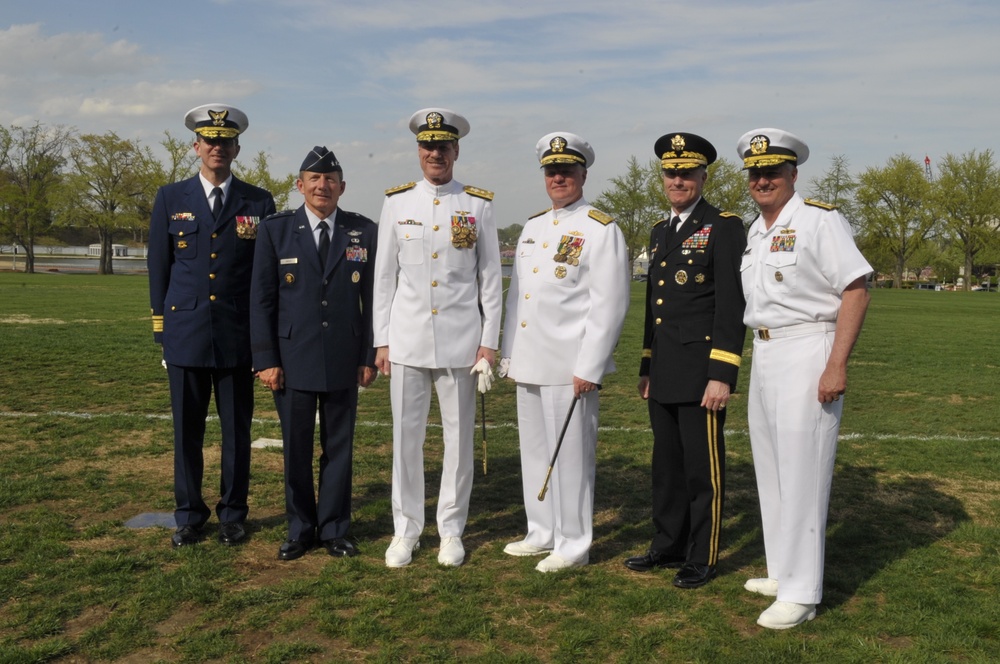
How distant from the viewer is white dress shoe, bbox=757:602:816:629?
388 centimetres

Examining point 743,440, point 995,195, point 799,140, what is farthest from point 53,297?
point 995,195

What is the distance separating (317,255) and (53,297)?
83.4 ft

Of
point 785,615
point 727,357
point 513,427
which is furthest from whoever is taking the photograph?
point 513,427

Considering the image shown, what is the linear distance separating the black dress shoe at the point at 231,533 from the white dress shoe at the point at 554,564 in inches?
66.7

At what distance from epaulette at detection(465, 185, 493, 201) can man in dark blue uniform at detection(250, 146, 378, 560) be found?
635mm

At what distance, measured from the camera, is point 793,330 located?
3941mm

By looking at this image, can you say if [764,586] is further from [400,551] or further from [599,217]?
[599,217]

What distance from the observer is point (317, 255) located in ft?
15.8

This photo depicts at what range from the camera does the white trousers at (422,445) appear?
15.7ft

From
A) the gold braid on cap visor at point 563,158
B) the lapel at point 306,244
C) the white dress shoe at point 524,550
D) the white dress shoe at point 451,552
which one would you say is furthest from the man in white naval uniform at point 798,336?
the lapel at point 306,244

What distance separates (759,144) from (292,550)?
10.3ft

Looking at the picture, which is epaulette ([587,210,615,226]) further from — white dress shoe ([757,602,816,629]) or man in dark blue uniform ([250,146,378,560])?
white dress shoe ([757,602,816,629])

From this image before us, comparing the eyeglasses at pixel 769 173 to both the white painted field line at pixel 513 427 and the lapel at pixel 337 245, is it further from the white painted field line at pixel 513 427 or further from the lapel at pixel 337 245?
the white painted field line at pixel 513 427

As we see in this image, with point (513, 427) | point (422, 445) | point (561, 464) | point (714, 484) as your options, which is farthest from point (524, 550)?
point (513, 427)
